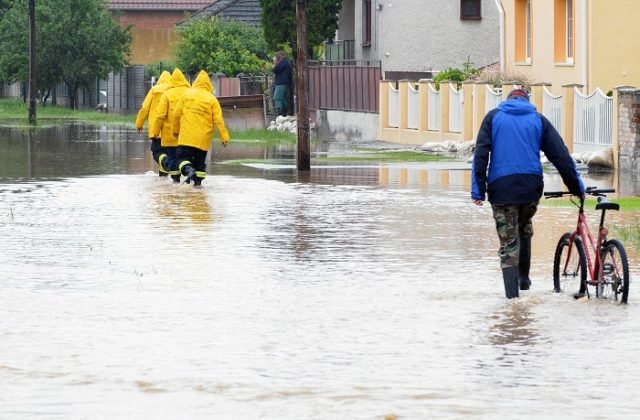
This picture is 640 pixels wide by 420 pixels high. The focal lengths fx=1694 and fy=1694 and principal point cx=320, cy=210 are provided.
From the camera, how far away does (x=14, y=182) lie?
24.1 meters

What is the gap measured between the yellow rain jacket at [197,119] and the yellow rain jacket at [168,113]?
1.03ft

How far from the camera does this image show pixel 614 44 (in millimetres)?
32312

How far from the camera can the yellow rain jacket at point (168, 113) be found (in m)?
23.2

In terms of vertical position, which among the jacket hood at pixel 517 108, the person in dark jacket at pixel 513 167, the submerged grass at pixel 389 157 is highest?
the jacket hood at pixel 517 108

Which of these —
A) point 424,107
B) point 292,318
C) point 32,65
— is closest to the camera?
point 292,318

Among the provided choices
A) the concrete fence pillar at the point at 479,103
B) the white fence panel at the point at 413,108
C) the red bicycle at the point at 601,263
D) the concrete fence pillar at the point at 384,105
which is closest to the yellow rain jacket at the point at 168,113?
the concrete fence pillar at the point at 479,103

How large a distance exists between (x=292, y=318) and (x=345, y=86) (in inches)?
1293

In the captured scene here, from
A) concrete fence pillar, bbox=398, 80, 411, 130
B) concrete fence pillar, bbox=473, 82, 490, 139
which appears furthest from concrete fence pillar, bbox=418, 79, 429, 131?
concrete fence pillar, bbox=473, 82, 490, 139

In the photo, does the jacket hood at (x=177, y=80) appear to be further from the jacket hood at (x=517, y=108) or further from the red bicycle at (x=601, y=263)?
the red bicycle at (x=601, y=263)

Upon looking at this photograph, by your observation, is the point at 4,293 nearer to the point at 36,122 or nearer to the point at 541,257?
the point at 541,257

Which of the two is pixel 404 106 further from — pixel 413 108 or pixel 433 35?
pixel 433 35

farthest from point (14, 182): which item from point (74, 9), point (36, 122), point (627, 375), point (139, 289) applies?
point (74, 9)

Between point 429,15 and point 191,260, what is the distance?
33.5 metres

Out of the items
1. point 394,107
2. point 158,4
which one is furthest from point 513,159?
point 158,4
